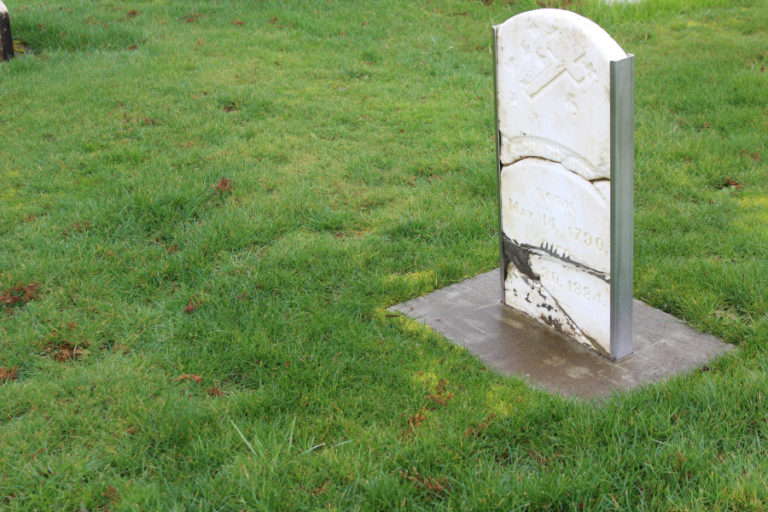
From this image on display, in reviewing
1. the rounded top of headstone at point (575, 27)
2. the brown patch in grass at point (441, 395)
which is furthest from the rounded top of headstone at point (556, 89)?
the brown patch in grass at point (441, 395)

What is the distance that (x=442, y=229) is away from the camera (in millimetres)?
4871

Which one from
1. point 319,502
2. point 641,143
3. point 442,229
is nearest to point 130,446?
point 319,502

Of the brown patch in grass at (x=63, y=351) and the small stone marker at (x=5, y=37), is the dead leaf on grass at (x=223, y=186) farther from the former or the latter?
the small stone marker at (x=5, y=37)

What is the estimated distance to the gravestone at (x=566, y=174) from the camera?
3.15 metres

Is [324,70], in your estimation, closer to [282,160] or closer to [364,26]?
[364,26]

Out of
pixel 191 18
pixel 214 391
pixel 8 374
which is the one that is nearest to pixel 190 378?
pixel 214 391

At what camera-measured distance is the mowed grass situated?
9.02 feet

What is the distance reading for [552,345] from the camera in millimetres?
3695

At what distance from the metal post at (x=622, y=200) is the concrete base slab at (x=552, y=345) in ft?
0.45

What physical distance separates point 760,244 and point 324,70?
16.7ft

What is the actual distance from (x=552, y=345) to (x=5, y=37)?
7.14m

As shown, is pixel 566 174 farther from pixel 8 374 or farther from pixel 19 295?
pixel 19 295

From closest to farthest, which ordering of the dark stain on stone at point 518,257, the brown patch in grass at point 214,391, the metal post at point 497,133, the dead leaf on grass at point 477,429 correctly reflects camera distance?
the dead leaf on grass at point 477,429, the brown patch in grass at point 214,391, the metal post at point 497,133, the dark stain on stone at point 518,257

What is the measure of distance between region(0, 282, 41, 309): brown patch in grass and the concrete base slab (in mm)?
1943
